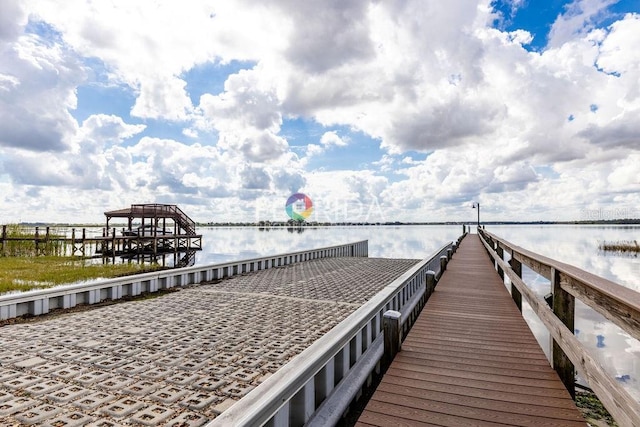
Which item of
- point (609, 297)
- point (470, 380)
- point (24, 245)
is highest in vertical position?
point (609, 297)

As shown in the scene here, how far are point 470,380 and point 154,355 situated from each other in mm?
3949

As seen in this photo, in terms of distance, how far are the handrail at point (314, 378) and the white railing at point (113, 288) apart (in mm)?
6514

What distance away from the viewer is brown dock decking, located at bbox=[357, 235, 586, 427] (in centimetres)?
295

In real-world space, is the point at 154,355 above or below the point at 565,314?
below

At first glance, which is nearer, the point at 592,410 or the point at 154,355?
the point at 154,355

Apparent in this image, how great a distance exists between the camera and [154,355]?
454 centimetres

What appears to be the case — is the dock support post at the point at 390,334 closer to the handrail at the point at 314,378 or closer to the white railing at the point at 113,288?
the handrail at the point at 314,378

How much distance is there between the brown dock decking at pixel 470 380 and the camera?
2.95 meters

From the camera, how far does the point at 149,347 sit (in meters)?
4.85

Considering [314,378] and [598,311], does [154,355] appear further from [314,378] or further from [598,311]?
[598,311]

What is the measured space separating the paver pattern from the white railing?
60 centimetres

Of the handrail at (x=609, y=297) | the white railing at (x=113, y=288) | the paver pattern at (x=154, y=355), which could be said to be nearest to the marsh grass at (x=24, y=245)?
the white railing at (x=113, y=288)

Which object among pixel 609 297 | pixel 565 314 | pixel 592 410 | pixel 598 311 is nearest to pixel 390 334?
pixel 565 314

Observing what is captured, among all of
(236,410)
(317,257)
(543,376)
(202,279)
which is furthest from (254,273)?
(236,410)
